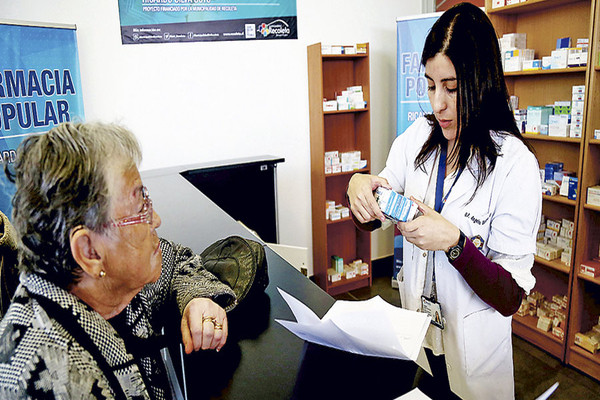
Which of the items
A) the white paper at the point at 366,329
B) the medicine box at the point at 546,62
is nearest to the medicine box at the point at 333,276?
the medicine box at the point at 546,62

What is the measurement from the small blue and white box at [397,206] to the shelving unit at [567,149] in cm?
223

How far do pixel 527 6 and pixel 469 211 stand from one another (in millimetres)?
2567

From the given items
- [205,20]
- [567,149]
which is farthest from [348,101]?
[567,149]

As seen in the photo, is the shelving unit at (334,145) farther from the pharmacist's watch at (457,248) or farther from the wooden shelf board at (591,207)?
the pharmacist's watch at (457,248)

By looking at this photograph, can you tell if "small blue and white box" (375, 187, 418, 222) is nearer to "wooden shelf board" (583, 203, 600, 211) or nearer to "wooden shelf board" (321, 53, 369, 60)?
"wooden shelf board" (583, 203, 600, 211)

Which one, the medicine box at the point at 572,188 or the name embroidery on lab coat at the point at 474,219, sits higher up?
the name embroidery on lab coat at the point at 474,219

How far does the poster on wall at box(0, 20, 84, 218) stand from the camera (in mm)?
2900

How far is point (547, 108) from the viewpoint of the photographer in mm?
3246

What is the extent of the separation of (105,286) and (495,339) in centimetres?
129

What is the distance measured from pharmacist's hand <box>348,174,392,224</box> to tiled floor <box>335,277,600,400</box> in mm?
2297

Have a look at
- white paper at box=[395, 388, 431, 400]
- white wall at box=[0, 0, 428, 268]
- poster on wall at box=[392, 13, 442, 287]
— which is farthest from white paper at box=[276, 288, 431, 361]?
poster on wall at box=[392, 13, 442, 287]

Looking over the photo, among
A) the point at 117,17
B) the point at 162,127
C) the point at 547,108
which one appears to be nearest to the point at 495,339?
the point at 547,108

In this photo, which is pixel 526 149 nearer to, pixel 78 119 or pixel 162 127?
pixel 78 119

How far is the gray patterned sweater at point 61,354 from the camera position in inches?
27.4
